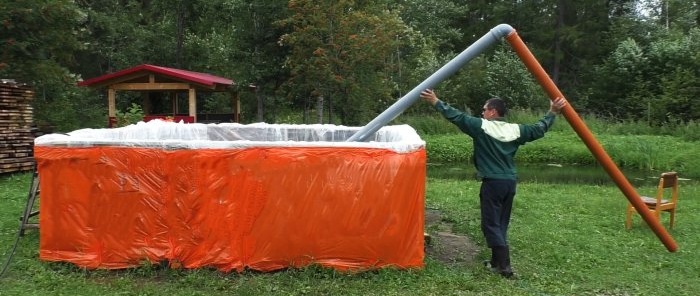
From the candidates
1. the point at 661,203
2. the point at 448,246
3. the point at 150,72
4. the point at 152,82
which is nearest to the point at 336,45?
the point at 150,72

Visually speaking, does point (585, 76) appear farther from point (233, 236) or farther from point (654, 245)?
point (233, 236)

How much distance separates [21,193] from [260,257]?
631 cm

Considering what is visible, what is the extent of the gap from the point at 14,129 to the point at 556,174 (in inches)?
506

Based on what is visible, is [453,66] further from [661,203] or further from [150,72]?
[150,72]

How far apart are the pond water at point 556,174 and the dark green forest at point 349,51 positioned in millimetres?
3537

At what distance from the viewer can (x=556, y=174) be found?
15.7 metres

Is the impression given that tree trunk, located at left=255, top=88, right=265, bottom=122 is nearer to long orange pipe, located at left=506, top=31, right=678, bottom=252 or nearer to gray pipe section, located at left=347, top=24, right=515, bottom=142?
gray pipe section, located at left=347, top=24, right=515, bottom=142

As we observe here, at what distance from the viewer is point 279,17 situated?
58.9 ft

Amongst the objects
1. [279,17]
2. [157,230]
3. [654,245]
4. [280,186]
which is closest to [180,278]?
[157,230]

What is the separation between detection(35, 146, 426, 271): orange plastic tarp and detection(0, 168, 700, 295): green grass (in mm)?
154

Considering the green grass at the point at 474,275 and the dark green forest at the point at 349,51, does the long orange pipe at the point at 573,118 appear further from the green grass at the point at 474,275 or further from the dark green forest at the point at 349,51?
the dark green forest at the point at 349,51

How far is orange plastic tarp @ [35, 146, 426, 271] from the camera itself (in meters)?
5.27

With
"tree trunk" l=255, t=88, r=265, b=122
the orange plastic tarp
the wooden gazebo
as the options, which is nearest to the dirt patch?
the orange plastic tarp

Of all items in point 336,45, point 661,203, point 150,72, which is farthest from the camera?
point 150,72
